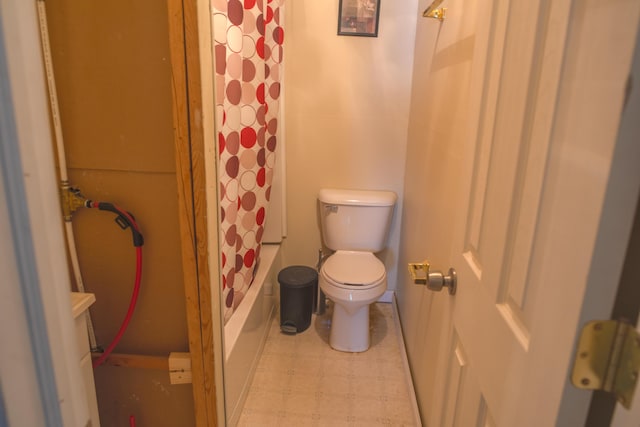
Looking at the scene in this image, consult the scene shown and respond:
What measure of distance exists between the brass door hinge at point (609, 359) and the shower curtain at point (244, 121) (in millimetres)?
1108

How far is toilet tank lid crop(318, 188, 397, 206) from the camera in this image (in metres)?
2.35

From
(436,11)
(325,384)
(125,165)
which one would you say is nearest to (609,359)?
(125,165)

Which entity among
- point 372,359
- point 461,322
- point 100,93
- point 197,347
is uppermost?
point 100,93

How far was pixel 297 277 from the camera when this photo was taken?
2.37 m

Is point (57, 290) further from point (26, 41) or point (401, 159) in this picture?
point (401, 159)

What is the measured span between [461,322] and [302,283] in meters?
1.48

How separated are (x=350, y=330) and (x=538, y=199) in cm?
176

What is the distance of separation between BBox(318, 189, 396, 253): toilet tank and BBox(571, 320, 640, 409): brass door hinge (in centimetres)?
190

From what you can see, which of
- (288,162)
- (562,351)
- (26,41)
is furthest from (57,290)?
(288,162)

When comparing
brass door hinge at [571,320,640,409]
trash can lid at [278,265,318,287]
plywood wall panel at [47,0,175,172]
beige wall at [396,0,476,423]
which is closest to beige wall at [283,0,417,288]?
beige wall at [396,0,476,423]

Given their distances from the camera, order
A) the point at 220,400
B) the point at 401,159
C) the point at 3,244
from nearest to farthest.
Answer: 1. the point at 3,244
2. the point at 220,400
3. the point at 401,159

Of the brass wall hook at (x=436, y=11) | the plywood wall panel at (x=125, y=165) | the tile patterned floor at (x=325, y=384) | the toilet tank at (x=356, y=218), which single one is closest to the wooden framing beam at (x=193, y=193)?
the plywood wall panel at (x=125, y=165)

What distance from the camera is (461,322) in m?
0.89

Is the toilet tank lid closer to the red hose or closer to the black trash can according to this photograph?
the black trash can
